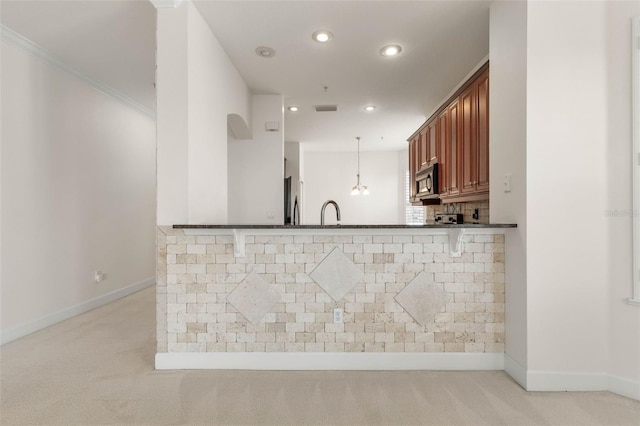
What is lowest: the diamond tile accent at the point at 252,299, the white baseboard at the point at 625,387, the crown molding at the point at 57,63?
the white baseboard at the point at 625,387

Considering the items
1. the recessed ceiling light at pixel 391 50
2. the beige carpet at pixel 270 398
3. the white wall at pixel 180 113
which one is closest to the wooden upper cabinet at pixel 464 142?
the recessed ceiling light at pixel 391 50

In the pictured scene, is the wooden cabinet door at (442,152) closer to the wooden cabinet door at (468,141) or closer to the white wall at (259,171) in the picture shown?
the wooden cabinet door at (468,141)

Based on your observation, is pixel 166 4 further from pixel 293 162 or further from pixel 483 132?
pixel 293 162

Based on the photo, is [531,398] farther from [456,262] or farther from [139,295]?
[139,295]

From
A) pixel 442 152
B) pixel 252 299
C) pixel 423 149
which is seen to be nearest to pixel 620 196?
pixel 442 152

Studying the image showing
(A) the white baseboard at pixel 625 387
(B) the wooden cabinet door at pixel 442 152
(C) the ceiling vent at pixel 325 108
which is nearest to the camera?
(A) the white baseboard at pixel 625 387

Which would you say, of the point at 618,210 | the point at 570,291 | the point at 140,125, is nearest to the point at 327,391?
the point at 570,291

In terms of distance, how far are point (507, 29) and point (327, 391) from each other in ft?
8.60

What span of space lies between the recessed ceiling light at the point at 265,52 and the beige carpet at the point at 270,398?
2679 mm

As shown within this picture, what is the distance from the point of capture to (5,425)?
1803 millimetres

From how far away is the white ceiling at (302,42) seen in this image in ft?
8.50

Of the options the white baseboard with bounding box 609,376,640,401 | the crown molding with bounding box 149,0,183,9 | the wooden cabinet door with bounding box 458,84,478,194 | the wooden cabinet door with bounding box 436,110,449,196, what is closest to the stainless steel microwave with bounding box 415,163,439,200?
the wooden cabinet door with bounding box 436,110,449,196

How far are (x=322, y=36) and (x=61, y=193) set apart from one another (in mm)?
3035

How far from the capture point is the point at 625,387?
207 centimetres
